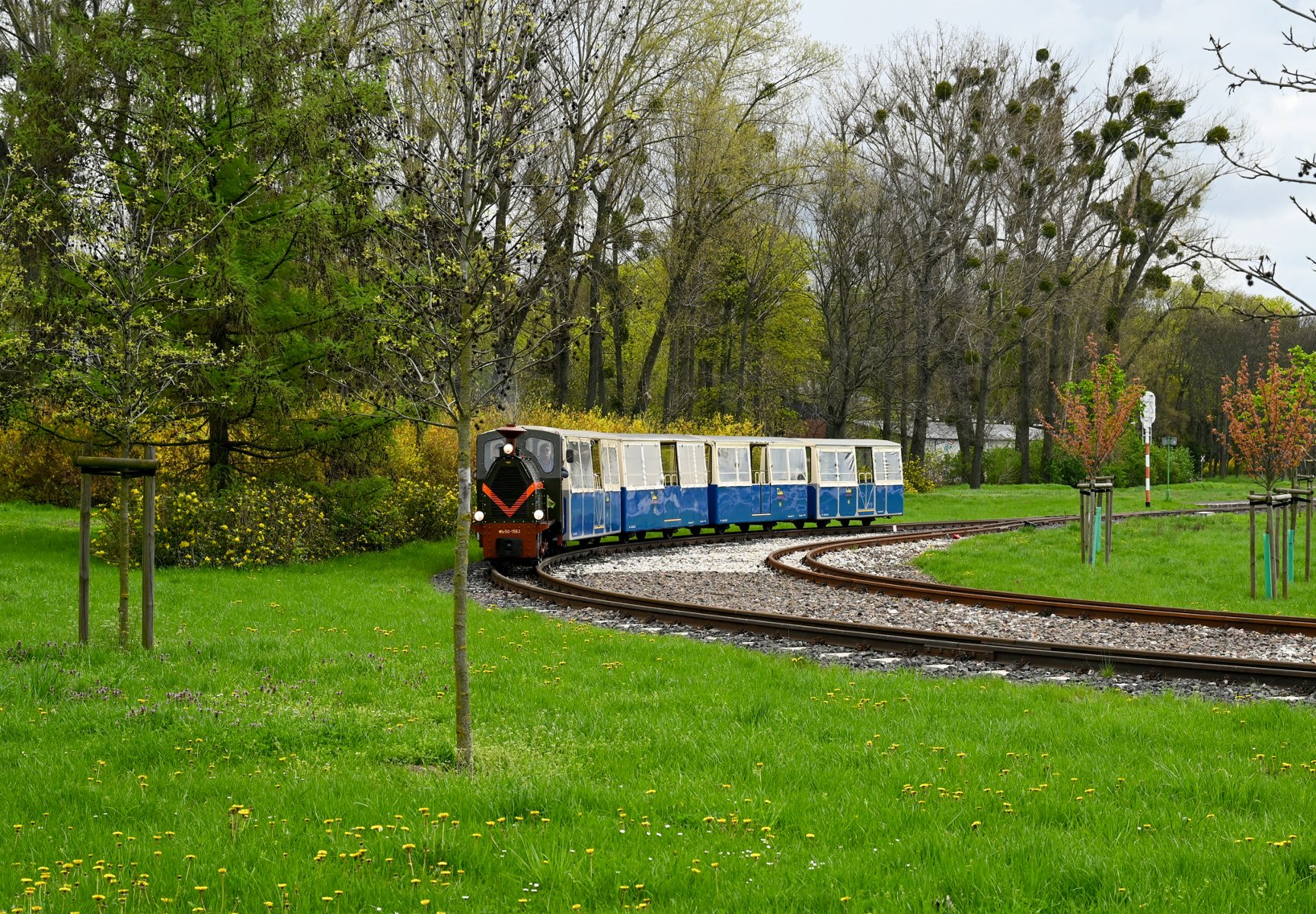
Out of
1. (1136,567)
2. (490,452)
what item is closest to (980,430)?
(1136,567)

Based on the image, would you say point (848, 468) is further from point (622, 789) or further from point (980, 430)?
Answer: point (622, 789)

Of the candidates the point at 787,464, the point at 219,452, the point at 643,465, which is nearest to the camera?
the point at 219,452

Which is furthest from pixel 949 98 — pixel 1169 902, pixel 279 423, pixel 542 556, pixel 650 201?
pixel 1169 902

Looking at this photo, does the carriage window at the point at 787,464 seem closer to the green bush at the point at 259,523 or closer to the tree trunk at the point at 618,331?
the tree trunk at the point at 618,331

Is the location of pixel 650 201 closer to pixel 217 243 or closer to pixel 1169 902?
pixel 217 243

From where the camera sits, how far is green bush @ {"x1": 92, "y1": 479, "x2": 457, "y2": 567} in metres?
19.4

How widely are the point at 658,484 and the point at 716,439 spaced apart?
287 centimetres

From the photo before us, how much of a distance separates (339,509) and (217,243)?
5.28 meters

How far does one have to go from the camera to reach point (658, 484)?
27656 millimetres

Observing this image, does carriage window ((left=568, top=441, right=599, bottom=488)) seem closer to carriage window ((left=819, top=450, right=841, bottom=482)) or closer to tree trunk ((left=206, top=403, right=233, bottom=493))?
tree trunk ((left=206, top=403, right=233, bottom=493))

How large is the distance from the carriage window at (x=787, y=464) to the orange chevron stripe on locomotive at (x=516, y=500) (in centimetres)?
1055

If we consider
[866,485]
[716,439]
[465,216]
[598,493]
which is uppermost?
[465,216]

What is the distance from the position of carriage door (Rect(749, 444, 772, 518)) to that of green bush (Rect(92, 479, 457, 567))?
1055 centimetres

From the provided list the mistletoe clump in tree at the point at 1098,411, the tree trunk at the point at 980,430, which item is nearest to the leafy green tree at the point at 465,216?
the mistletoe clump in tree at the point at 1098,411
